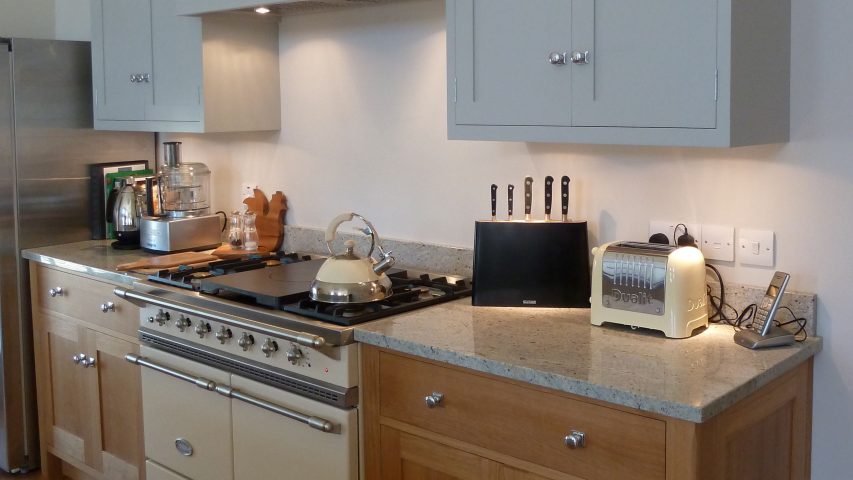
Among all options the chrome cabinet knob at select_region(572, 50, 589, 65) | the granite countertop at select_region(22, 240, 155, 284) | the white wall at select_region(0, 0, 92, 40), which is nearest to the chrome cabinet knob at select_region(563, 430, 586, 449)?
the chrome cabinet knob at select_region(572, 50, 589, 65)

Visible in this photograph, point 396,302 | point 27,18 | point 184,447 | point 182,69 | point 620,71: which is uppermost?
point 27,18

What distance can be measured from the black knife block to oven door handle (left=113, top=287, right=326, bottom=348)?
1.82 feet

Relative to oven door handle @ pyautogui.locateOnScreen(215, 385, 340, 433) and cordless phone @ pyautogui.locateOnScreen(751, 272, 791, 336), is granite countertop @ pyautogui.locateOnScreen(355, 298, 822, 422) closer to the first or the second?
cordless phone @ pyautogui.locateOnScreen(751, 272, 791, 336)

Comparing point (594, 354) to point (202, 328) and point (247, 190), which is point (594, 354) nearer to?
point (202, 328)

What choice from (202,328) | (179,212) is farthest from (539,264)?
(179,212)

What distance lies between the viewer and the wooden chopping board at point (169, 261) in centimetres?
324

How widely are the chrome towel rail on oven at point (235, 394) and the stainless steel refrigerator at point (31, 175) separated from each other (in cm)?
84

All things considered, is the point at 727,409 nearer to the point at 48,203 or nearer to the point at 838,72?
the point at 838,72

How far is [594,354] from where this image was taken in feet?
7.05

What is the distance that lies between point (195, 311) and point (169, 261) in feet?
2.07

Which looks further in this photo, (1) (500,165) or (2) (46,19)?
(2) (46,19)

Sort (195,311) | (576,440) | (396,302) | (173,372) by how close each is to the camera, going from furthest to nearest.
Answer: (173,372)
(195,311)
(396,302)
(576,440)

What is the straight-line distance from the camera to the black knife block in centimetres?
261

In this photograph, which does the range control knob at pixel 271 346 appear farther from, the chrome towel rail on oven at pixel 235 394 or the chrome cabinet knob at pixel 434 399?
the chrome cabinet knob at pixel 434 399
